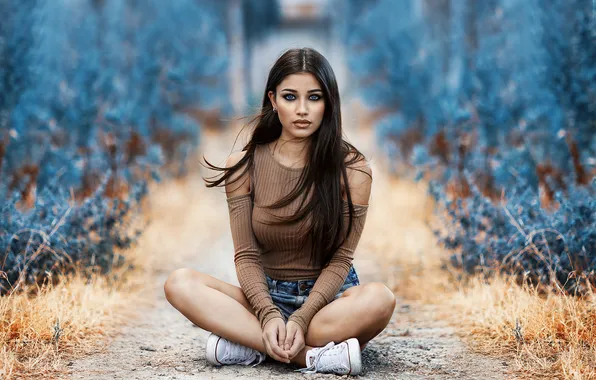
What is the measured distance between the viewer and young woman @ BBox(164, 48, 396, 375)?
2906mm

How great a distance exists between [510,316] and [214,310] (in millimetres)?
1303

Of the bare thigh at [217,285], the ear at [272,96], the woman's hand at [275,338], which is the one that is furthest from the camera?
the ear at [272,96]

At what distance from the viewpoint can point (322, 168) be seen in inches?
120

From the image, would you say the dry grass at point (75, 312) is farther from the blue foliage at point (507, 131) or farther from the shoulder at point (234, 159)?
the blue foliage at point (507, 131)

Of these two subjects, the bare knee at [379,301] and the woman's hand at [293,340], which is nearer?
the woman's hand at [293,340]

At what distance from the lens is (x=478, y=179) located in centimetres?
578

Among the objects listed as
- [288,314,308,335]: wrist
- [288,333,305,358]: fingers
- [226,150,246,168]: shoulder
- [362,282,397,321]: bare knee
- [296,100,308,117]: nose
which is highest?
[296,100,308,117]: nose

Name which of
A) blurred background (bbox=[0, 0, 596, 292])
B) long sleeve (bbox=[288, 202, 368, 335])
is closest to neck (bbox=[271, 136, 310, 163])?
long sleeve (bbox=[288, 202, 368, 335])

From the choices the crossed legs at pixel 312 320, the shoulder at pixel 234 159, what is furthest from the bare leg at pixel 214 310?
the shoulder at pixel 234 159

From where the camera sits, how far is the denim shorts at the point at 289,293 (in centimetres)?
310

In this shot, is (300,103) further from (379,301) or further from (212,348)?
(212,348)

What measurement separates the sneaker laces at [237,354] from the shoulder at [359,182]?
0.69m

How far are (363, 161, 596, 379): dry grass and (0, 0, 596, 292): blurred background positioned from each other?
19 centimetres

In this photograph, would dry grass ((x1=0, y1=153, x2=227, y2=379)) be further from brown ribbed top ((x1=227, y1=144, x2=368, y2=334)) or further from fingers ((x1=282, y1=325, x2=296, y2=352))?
fingers ((x1=282, y1=325, x2=296, y2=352))
